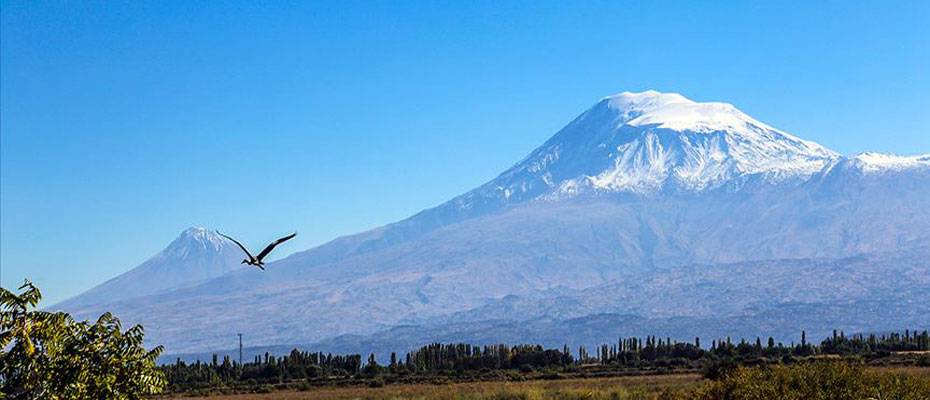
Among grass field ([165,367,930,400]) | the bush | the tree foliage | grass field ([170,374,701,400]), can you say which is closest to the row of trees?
grass field ([170,374,701,400])

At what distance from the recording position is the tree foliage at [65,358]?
16.1 metres

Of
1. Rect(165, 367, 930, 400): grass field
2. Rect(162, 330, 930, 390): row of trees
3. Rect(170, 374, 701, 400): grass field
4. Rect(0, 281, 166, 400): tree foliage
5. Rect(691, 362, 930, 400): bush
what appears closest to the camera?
Rect(0, 281, 166, 400): tree foliage

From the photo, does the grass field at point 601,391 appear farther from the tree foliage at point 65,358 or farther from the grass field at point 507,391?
the tree foliage at point 65,358

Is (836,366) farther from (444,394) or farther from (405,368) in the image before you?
(405,368)

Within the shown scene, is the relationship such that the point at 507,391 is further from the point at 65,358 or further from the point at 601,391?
the point at 65,358

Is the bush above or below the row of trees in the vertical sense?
below

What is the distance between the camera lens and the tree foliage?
16.1 metres

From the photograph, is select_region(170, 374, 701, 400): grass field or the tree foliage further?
select_region(170, 374, 701, 400): grass field

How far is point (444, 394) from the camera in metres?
50.5

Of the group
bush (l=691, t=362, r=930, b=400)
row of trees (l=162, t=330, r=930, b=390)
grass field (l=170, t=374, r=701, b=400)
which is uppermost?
row of trees (l=162, t=330, r=930, b=390)

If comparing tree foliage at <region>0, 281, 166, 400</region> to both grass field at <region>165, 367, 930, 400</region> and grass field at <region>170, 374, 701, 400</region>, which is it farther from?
grass field at <region>170, 374, 701, 400</region>

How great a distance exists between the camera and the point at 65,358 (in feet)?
54.4

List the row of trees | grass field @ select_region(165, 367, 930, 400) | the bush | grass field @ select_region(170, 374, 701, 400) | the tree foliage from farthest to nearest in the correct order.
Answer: the row of trees
grass field @ select_region(170, 374, 701, 400)
grass field @ select_region(165, 367, 930, 400)
the bush
the tree foliage

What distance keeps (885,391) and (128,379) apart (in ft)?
44.2
